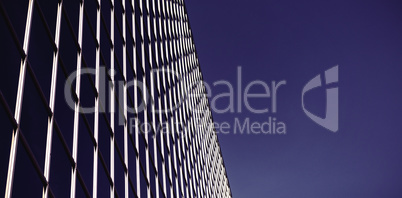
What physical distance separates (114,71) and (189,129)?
2665 cm

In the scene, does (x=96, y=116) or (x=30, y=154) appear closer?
(x=30, y=154)

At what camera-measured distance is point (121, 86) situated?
2975 cm

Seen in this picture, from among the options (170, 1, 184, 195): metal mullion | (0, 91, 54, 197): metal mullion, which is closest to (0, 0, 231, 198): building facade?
(0, 91, 54, 197): metal mullion

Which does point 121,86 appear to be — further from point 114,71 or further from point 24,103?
point 24,103

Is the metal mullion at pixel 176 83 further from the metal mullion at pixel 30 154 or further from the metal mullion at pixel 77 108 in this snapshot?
the metal mullion at pixel 30 154

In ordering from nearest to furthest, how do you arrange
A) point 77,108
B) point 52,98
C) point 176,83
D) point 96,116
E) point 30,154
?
point 30,154, point 52,98, point 77,108, point 96,116, point 176,83

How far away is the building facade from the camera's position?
1452cm

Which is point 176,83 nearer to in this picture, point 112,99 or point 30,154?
point 112,99

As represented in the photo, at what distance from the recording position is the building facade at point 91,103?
1452cm

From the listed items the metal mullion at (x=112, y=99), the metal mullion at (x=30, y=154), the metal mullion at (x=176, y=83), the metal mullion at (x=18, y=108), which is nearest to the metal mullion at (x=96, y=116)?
the metal mullion at (x=112, y=99)

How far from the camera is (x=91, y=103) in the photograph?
22641 mm

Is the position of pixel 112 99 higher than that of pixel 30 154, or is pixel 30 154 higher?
pixel 112 99

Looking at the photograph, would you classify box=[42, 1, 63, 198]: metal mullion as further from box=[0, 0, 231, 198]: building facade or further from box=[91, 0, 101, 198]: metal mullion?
box=[91, 0, 101, 198]: metal mullion

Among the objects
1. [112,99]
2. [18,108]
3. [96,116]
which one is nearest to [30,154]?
[18,108]
